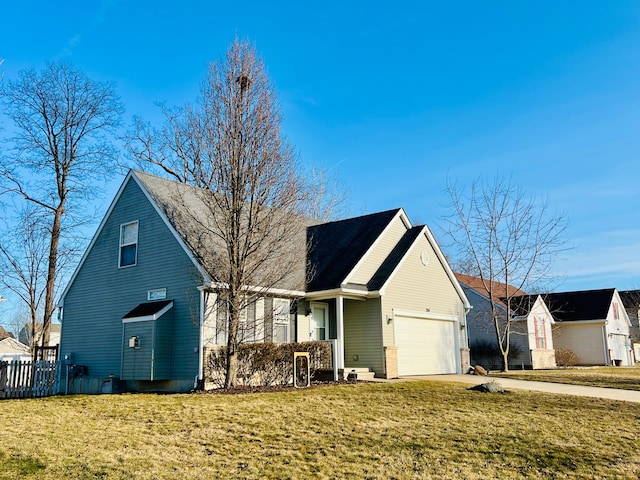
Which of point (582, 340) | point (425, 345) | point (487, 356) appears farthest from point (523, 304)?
point (425, 345)

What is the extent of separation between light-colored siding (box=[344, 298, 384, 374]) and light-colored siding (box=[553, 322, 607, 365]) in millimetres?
23319

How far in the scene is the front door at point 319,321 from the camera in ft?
63.7

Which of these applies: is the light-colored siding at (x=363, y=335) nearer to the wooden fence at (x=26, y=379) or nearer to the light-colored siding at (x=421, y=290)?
the light-colored siding at (x=421, y=290)

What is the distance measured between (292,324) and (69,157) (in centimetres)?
1451

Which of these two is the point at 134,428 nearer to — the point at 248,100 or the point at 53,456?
the point at 53,456

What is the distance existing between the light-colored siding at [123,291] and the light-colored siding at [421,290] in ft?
21.5

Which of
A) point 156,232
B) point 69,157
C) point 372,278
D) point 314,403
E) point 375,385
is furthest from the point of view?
point 69,157

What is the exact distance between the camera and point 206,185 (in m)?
16.1

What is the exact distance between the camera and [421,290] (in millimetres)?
21266

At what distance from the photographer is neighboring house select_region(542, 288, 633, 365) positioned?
120 feet

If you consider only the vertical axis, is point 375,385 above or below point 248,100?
below

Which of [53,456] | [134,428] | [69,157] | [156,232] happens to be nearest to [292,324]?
[156,232]

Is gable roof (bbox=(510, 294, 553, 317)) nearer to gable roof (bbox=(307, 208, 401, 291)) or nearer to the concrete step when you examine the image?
gable roof (bbox=(307, 208, 401, 291))

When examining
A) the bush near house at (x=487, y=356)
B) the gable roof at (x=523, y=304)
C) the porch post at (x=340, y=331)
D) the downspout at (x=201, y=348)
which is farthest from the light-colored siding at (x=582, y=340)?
the downspout at (x=201, y=348)
